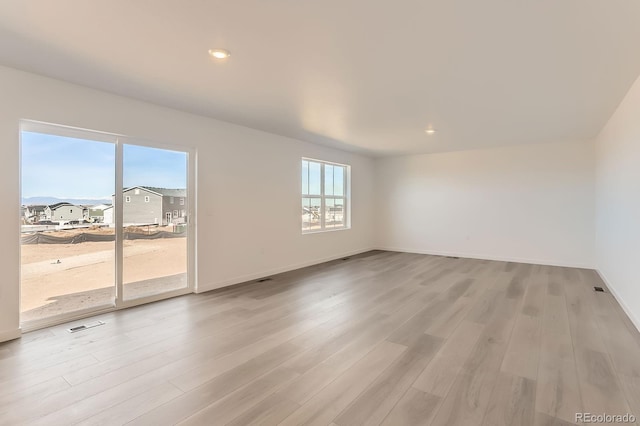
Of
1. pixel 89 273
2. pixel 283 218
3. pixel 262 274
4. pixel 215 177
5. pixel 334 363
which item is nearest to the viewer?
pixel 334 363

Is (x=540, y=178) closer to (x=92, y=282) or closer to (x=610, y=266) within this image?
A: (x=610, y=266)

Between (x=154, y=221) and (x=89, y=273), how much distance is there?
0.89 meters

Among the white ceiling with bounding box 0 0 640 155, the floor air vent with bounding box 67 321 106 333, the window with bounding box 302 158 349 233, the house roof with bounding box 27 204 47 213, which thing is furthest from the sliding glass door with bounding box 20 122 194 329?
the window with bounding box 302 158 349 233

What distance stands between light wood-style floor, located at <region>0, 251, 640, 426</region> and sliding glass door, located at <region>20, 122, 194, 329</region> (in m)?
0.35

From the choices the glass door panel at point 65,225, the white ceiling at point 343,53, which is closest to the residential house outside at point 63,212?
the glass door panel at point 65,225

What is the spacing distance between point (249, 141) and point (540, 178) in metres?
5.66

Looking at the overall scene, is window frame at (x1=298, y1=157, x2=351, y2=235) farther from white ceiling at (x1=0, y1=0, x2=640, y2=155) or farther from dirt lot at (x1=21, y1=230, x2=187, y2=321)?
dirt lot at (x1=21, y1=230, x2=187, y2=321)

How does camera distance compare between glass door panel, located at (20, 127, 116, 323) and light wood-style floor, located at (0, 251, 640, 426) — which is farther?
glass door panel, located at (20, 127, 116, 323)

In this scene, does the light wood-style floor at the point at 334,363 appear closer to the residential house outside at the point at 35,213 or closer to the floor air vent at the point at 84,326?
the floor air vent at the point at 84,326

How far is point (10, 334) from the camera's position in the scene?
2879mm

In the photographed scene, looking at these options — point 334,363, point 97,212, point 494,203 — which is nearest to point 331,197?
point 494,203

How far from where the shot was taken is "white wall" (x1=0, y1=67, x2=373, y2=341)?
2.90 meters

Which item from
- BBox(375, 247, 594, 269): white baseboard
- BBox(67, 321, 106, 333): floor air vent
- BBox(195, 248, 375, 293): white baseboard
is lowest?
BBox(67, 321, 106, 333): floor air vent

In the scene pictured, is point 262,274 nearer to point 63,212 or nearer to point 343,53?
point 63,212
